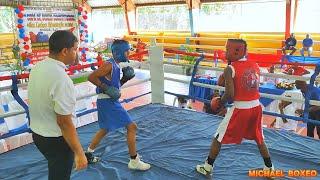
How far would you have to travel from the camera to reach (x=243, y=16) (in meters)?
12.9

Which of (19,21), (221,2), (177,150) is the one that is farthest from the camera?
(221,2)

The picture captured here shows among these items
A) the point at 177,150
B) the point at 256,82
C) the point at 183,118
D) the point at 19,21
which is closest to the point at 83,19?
the point at 19,21

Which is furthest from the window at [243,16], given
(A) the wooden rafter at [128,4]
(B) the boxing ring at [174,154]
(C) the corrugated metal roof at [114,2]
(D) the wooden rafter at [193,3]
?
(B) the boxing ring at [174,154]

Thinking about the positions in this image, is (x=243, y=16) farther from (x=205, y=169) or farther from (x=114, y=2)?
(x=205, y=169)

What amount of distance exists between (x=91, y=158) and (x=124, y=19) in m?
14.7

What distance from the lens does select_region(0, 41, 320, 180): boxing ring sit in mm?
2615

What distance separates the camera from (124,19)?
16.8m

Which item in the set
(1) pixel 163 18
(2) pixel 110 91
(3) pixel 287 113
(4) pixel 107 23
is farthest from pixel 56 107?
(4) pixel 107 23

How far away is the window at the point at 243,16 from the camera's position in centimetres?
1201

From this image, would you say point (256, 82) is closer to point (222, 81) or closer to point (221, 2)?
point (222, 81)

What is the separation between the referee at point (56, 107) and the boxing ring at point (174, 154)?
953mm

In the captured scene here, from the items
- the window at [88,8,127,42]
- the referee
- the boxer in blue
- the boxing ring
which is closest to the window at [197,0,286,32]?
the window at [88,8,127,42]

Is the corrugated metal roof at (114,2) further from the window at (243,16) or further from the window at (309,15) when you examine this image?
the window at (309,15)

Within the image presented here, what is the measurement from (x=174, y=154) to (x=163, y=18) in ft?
43.6
